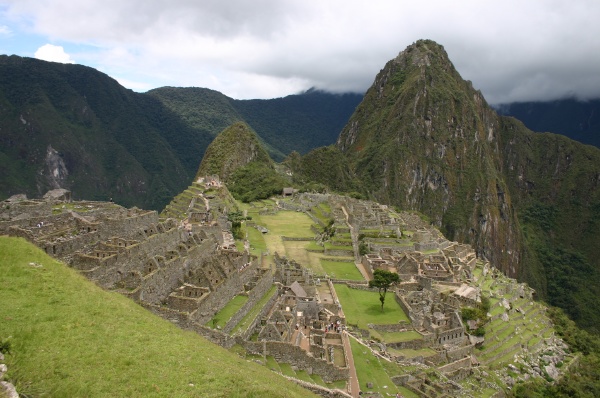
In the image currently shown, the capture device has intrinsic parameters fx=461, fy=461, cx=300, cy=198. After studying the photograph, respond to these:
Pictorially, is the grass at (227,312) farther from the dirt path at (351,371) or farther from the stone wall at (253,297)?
the dirt path at (351,371)

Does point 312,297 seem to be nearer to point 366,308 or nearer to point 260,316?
point 260,316

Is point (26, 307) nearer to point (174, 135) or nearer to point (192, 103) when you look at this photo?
point (174, 135)

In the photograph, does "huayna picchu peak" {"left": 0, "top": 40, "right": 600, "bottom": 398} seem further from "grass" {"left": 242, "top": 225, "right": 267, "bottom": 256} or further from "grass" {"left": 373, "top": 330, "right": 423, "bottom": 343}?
"grass" {"left": 242, "top": 225, "right": 267, "bottom": 256}

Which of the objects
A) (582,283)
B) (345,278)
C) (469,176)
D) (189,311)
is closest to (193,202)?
(345,278)

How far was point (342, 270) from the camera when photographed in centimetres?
4022

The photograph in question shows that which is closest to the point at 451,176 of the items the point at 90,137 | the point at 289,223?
the point at 90,137

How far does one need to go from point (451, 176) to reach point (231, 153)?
93795 millimetres

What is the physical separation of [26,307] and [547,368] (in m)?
34.0

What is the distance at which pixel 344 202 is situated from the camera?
69500 millimetres

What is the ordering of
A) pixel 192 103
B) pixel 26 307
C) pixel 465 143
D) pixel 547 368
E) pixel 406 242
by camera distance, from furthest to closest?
pixel 192 103, pixel 465 143, pixel 406 242, pixel 547 368, pixel 26 307

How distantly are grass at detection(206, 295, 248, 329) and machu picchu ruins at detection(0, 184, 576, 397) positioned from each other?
0.08m

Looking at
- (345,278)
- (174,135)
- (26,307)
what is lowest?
(345,278)

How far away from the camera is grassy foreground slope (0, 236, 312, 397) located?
9763 millimetres

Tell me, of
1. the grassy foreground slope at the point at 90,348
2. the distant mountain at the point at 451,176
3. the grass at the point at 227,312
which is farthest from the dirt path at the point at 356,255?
the distant mountain at the point at 451,176
